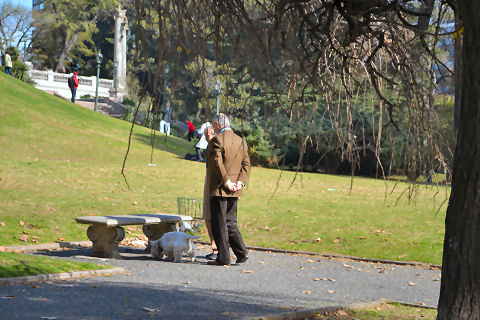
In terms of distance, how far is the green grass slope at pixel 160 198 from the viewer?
13898 millimetres

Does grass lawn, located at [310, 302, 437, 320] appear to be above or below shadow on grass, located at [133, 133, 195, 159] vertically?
below

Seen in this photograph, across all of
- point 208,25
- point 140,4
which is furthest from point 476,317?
point 140,4

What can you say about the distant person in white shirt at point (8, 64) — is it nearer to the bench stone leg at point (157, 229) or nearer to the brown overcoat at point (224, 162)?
the bench stone leg at point (157, 229)

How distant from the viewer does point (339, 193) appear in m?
21.7

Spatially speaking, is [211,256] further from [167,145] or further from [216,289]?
[167,145]

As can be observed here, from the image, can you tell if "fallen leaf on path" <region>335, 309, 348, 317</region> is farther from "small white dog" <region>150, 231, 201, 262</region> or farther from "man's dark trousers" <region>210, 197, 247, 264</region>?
"small white dog" <region>150, 231, 201, 262</region>

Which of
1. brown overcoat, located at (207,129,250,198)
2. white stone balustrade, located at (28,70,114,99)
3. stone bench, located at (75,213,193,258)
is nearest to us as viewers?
brown overcoat, located at (207,129,250,198)

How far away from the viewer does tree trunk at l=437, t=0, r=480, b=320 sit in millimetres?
4547

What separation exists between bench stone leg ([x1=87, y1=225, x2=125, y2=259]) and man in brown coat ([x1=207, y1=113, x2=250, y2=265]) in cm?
153

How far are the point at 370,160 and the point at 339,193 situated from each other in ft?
40.1

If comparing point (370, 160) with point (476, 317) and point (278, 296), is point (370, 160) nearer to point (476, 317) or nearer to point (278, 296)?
point (278, 296)

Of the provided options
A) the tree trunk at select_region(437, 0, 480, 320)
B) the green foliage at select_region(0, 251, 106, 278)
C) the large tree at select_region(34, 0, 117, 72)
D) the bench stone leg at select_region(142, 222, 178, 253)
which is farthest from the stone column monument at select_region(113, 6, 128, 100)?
the tree trunk at select_region(437, 0, 480, 320)

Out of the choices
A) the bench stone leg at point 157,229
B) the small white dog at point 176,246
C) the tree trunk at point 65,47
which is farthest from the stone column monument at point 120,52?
the small white dog at point 176,246

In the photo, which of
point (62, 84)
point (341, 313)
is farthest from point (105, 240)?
point (62, 84)
